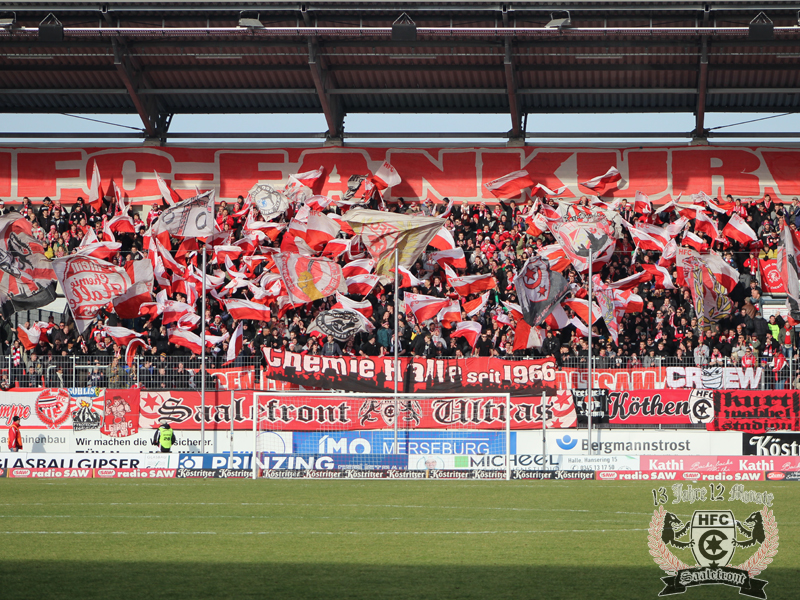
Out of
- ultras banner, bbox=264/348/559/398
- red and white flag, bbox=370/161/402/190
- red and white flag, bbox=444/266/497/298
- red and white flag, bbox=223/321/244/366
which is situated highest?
red and white flag, bbox=370/161/402/190

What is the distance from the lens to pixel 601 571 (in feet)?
29.2

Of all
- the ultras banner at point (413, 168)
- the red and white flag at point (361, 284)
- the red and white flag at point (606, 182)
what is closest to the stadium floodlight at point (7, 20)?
the ultras banner at point (413, 168)

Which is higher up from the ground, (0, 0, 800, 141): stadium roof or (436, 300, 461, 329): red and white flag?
(0, 0, 800, 141): stadium roof

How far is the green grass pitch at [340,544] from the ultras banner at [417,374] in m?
6.45

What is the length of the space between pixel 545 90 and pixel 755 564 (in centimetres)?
2710

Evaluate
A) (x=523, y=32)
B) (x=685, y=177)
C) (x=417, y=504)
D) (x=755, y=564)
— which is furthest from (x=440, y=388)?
(x=755, y=564)

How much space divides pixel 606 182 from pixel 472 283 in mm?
8440

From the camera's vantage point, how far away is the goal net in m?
21.6

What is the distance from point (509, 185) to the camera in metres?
32.2

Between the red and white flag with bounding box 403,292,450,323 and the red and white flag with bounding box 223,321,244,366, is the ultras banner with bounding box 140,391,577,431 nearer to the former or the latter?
the red and white flag with bounding box 223,321,244,366

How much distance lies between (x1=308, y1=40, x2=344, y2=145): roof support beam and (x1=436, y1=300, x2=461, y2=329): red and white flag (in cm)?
959

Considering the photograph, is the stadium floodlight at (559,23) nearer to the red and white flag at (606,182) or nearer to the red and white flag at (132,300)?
the red and white flag at (606,182)

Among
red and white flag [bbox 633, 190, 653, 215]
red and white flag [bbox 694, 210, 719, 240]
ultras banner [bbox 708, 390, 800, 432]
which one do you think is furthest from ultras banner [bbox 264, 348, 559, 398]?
red and white flag [bbox 633, 190, 653, 215]

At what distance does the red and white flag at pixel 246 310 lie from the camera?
26.3 m
